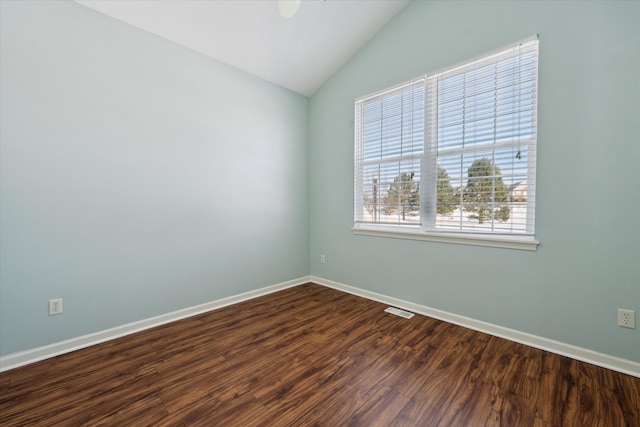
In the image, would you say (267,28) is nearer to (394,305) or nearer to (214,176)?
(214,176)

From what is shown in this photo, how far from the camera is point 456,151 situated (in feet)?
8.16

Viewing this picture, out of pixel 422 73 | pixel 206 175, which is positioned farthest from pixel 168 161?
pixel 422 73

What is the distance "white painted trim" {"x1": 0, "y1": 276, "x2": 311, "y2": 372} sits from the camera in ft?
6.11

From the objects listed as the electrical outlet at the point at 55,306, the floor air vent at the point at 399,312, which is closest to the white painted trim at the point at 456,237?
the floor air vent at the point at 399,312

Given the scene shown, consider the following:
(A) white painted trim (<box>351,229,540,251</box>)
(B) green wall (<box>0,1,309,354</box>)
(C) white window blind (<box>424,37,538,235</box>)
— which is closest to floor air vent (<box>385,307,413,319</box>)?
(A) white painted trim (<box>351,229,540,251</box>)

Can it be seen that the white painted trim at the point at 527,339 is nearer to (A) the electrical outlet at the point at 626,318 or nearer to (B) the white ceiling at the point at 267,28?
(A) the electrical outlet at the point at 626,318

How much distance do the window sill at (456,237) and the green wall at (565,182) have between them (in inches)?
2.5

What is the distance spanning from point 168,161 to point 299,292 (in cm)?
210

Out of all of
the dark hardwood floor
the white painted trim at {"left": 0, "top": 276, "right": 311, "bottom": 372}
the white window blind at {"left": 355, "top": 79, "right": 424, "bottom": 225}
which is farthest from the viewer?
the white window blind at {"left": 355, "top": 79, "right": 424, "bottom": 225}

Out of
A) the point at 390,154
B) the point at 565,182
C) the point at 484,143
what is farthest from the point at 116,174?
the point at 565,182

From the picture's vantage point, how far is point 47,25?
6.32 feet

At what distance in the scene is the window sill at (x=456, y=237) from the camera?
212cm

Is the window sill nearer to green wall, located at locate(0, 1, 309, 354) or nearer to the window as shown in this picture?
the window

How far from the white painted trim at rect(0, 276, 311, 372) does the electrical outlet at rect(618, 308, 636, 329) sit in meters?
3.16
